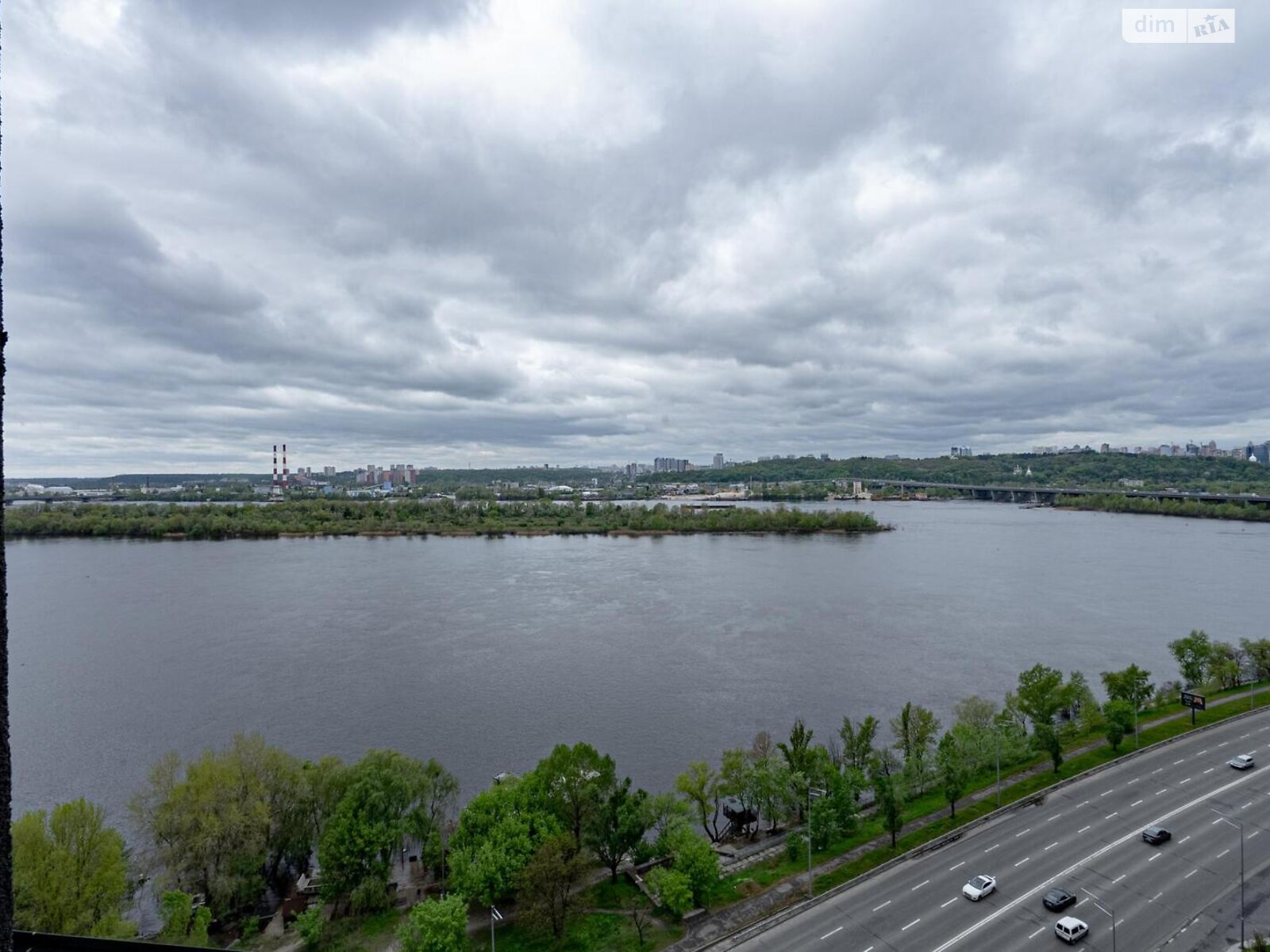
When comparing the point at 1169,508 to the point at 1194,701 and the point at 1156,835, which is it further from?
the point at 1156,835

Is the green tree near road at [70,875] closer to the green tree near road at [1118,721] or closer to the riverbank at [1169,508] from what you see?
the green tree near road at [1118,721]

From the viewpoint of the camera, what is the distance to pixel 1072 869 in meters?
5.90

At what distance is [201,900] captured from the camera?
6340mm

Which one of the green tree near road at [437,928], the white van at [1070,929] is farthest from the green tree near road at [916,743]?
the green tree near road at [437,928]

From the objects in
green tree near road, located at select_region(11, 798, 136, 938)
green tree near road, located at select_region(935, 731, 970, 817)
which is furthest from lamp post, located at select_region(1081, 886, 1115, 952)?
green tree near road, located at select_region(11, 798, 136, 938)

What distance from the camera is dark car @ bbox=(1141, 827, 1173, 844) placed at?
6.20 m

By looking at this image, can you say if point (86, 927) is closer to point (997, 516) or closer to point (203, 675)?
point (203, 675)

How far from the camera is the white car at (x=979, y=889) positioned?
5535 millimetres

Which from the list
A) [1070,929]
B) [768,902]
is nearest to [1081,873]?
[1070,929]

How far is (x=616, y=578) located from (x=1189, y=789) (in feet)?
53.7

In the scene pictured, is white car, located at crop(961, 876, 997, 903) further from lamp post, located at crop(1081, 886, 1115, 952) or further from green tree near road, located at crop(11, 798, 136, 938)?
green tree near road, located at crop(11, 798, 136, 938)

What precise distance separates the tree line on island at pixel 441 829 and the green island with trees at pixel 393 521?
91.1ft

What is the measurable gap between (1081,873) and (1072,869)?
0.29ft

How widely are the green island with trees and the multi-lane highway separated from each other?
94.9 feet
